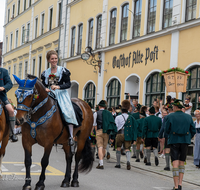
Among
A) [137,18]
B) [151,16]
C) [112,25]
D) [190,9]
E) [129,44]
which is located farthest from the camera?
[112,25]

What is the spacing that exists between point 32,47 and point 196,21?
2283cm

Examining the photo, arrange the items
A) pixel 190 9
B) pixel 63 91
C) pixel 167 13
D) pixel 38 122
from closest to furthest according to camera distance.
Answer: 1. pixel 38 122
2. pixel 63 91
3. pixel 190 9
4. pixel 167 13

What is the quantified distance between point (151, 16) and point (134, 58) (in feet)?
7.98

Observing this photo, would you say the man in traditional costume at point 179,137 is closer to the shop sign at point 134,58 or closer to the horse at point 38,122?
the horse at point 38,122

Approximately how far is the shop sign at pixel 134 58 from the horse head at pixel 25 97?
12.7 m

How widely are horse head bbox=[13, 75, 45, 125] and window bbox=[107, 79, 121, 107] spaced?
50.2ft

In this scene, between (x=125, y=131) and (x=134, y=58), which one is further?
(x=134, y=58)

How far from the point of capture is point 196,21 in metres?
15.5

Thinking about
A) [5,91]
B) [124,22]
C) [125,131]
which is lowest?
[125,131]

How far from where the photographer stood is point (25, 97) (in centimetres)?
600

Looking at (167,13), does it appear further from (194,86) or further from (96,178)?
(96,178)

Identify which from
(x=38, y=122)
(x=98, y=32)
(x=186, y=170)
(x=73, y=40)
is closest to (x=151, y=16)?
(x=98, y=32)

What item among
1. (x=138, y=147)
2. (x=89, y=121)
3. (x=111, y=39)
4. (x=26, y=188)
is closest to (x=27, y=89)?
(x=26, y=188)

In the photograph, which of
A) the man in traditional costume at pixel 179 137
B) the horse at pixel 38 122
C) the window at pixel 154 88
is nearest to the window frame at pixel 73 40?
the window at pixel 154 88
